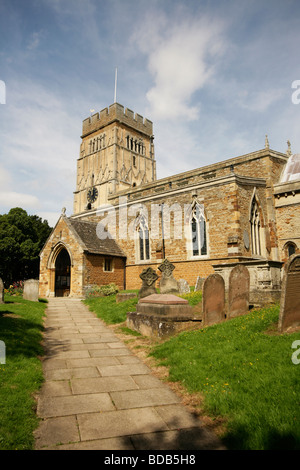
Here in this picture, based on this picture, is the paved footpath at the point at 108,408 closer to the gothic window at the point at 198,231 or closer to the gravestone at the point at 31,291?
the gravestone at the point at 31,291

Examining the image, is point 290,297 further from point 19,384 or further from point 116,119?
point 116,119

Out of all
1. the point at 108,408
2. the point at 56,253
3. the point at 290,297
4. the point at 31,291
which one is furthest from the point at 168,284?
the point at 56,253

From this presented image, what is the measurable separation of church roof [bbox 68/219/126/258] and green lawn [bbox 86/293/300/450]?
14731mm

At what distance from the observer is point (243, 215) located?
58.5 feet

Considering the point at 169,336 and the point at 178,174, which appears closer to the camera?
the point at 169,336

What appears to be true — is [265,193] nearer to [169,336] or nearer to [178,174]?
[178,174]

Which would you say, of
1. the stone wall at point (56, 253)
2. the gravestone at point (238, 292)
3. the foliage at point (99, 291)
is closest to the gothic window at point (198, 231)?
the foliage at point (99, 291)

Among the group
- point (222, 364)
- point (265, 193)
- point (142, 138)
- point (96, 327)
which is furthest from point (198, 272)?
point (142, 138)

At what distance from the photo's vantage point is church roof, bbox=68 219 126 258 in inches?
826

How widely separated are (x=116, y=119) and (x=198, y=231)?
33.1 meters

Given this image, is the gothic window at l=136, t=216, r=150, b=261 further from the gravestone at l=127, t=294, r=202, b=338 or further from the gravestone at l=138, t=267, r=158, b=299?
the gravestone at l=127, t=294, r=202, b=338

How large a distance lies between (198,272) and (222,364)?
14.1 meters

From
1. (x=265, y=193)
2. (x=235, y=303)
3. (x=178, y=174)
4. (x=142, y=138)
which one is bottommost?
(x=235, y=303)

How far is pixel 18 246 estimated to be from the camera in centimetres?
3566
